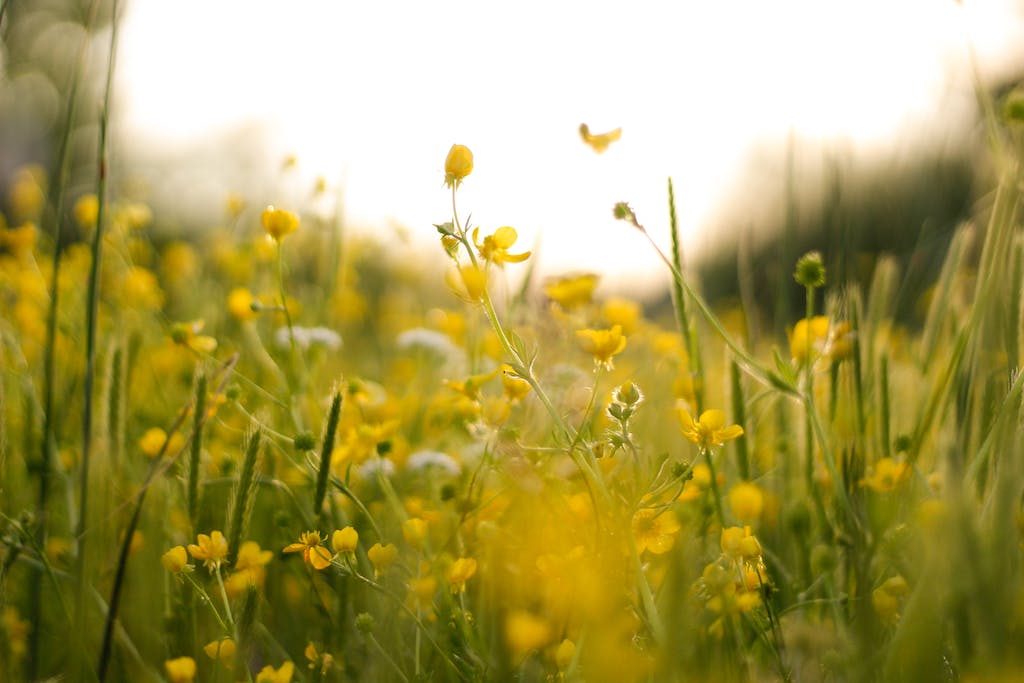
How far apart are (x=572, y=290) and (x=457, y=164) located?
0.54m

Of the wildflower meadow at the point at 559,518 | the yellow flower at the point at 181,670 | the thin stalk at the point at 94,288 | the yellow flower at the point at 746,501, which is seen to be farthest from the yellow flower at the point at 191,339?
the yellow flower at the point at 746,501

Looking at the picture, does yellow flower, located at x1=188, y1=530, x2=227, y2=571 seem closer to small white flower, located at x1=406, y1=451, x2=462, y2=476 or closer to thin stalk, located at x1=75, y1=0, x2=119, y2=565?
thin stalk, located at x1=75, y1=0, x2=119, y2=565

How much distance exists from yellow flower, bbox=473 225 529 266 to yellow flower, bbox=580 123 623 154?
0.30m

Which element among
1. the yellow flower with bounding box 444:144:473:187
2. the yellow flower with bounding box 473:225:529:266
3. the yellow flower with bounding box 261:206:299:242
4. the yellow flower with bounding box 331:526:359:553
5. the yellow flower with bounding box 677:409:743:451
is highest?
the yellow flower with bounding box 444:144:473:187

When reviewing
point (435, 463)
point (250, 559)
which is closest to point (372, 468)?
point (435, 463)

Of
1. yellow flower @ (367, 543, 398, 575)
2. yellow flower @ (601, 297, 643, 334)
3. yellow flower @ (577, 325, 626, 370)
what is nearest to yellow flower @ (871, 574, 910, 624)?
yellow flower @ (577, 325, 626, 370)

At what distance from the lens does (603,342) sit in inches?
38.2

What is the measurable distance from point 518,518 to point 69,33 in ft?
29.6

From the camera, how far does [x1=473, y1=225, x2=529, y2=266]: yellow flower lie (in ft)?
3.08

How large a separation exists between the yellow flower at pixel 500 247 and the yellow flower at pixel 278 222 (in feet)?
1.28

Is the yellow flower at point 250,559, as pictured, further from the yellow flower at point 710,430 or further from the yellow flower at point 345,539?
the yellow flower at point 710,430

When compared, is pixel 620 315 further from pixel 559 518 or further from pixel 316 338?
pixel 559 518

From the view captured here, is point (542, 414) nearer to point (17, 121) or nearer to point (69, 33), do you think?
point (17, 121)

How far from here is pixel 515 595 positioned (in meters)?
0.98
